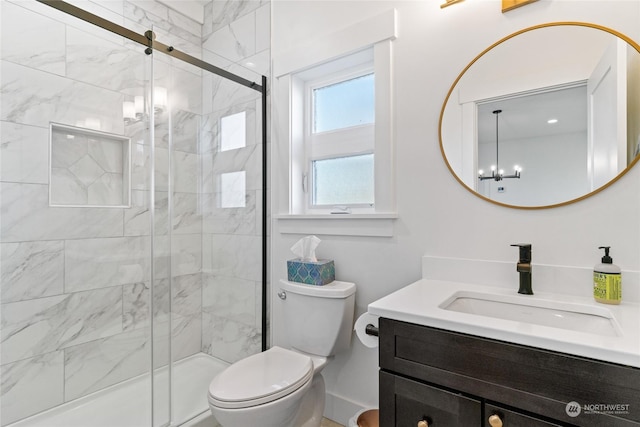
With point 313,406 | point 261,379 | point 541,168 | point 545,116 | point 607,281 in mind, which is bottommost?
point 313,406

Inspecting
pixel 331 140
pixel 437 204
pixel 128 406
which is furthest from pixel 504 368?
pixel 128 406

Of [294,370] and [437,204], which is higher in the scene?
[437,204]

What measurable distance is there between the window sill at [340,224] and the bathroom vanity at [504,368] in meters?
0.51

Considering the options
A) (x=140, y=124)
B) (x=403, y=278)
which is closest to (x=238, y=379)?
(x=403, y=278)

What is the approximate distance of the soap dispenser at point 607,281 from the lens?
96cm

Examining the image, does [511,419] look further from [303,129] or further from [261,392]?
[303,129]

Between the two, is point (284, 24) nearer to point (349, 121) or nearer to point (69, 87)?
point (349, 121)

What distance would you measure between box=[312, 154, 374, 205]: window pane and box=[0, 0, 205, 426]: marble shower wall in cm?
74

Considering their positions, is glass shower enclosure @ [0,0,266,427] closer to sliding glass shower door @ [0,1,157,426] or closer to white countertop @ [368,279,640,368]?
sliding glass shower door @ [0,1,157,426]

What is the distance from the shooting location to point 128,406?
1.67m

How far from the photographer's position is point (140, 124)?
6.08 ft

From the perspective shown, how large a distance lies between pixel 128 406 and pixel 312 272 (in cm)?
121

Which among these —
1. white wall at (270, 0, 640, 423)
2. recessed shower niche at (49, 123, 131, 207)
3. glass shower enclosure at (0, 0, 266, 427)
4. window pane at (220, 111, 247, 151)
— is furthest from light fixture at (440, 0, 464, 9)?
recessed shower niche at (49, 123, 131, 207)

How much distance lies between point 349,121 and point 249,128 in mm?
659
